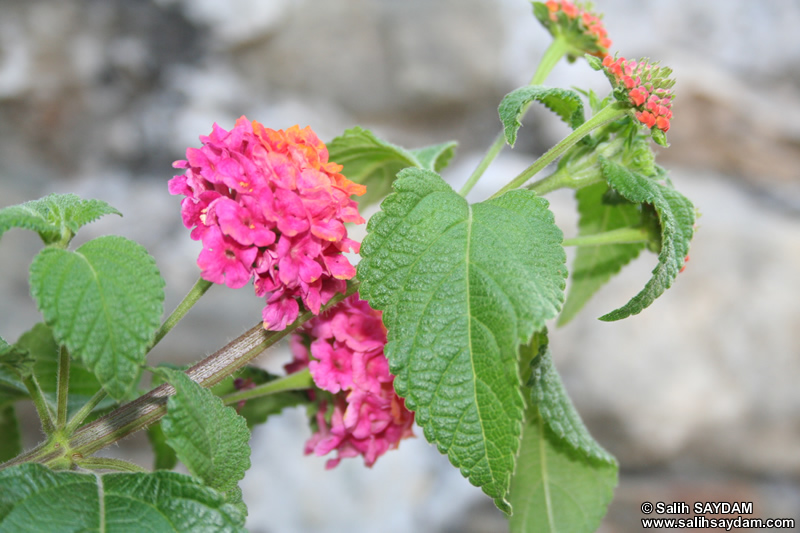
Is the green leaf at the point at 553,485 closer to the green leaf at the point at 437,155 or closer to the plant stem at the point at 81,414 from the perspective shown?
the green leaf at the point at 437,155

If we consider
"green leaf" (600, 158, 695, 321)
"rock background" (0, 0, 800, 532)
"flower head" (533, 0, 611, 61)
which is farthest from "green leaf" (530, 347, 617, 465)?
"rock background" (0, 0, 800, 532)

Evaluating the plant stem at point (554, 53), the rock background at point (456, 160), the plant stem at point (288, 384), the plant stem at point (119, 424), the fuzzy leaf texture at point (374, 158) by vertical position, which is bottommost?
the plant stem at point (119, 424)

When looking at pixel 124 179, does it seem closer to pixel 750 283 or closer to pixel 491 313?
pixel 750 283

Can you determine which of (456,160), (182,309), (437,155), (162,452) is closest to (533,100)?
(437,155)

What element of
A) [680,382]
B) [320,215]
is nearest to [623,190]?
[320,215]

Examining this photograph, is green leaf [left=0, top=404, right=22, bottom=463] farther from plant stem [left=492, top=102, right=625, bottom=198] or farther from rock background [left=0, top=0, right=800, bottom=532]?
rock background [left=0, top=0, right=800, bottom=532]

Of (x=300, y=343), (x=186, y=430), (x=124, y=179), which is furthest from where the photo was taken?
(x=124, y=179)

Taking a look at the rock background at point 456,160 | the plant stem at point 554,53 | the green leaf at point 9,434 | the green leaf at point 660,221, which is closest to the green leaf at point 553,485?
the green leaf at point 660,221
